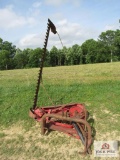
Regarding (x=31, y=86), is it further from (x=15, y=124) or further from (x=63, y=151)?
(x=63, y=151)

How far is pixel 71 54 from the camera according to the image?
5944cm

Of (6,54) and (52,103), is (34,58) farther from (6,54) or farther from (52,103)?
(52,103)

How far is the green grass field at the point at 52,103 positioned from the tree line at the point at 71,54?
4804cm

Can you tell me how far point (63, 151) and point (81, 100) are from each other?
9.57 feet

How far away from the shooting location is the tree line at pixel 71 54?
59938 millimetres

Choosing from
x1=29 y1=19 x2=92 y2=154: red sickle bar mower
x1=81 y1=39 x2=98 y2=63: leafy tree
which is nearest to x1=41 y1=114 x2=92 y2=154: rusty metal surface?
x1=29 y1=19 x2=92 y2=154: red sickle bar mower

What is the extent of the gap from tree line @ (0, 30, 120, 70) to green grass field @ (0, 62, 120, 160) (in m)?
48.0

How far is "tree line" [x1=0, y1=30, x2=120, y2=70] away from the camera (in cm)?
5994

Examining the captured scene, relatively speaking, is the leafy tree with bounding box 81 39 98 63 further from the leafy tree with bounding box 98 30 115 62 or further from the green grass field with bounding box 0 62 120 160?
the green grass field with bounding box 0 62 120 160

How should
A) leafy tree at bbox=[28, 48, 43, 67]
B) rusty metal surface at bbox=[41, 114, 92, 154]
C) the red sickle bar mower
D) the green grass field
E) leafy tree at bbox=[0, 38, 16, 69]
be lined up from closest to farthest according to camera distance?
rusty metal surface at bbox=[41, 114, 92, 154] → the red sickle bar mower → the green grass field → leafy tree at bbox=[0, 38, 16, 69] → leafy tree at bbox=[28, 48, 43, 67]

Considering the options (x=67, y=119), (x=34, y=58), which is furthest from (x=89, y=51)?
(x=67, y=119)

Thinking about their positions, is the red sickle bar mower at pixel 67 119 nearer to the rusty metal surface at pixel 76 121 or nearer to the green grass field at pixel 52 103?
the rusty metal surface at pixel 76 121

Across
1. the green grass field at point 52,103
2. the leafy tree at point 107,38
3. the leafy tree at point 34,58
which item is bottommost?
the green grass field at point 52,103

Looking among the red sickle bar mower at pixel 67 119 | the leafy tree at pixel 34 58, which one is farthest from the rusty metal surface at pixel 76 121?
the leafy tree at pixel 34 58
